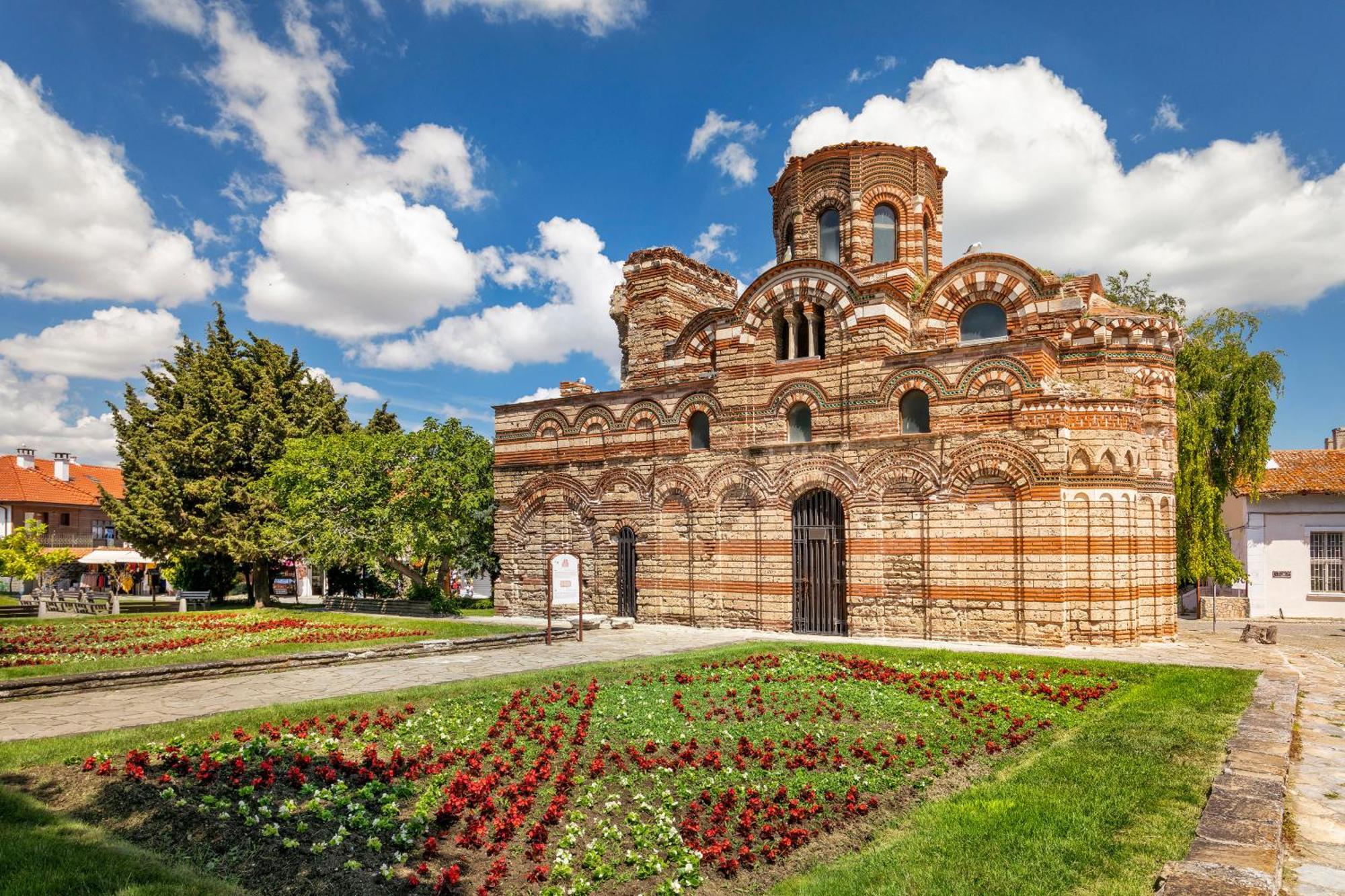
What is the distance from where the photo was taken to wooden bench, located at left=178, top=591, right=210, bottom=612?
2802 centimetres

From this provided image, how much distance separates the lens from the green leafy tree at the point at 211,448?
2656 cm

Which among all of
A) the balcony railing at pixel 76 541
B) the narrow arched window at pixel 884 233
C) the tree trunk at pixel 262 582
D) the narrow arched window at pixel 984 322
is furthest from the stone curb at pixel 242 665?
the balcony railing at pixel 76 541

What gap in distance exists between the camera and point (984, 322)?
19.5 m

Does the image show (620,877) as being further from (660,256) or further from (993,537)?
(660,256)

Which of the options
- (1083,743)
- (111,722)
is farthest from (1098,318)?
(111,722)

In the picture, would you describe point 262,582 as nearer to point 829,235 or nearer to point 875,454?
point 875,454

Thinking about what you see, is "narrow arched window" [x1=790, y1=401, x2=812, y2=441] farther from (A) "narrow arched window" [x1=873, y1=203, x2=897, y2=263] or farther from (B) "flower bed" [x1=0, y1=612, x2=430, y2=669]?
(B) "flower bed" [x1=0, y1=612, x2=430, y2=669]

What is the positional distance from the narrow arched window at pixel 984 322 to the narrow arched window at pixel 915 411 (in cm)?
301

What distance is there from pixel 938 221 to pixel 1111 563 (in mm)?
12043

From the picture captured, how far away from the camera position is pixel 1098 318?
18.8 metres

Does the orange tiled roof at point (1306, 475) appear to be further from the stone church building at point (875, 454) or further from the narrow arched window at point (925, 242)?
the narrow arched window at point (925, 242)

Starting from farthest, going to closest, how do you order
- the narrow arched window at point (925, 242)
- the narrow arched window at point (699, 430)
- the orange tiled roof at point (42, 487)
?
the orange tiled roof at point (42, 487) → the narrow arched window at point (925, 242) → the narrow arched window at point (699, 430)

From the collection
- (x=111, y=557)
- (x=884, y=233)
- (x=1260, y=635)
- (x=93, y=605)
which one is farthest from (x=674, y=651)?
(x=111, y=557)

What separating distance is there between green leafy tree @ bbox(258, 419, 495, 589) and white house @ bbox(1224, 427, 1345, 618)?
25406 millimetres
